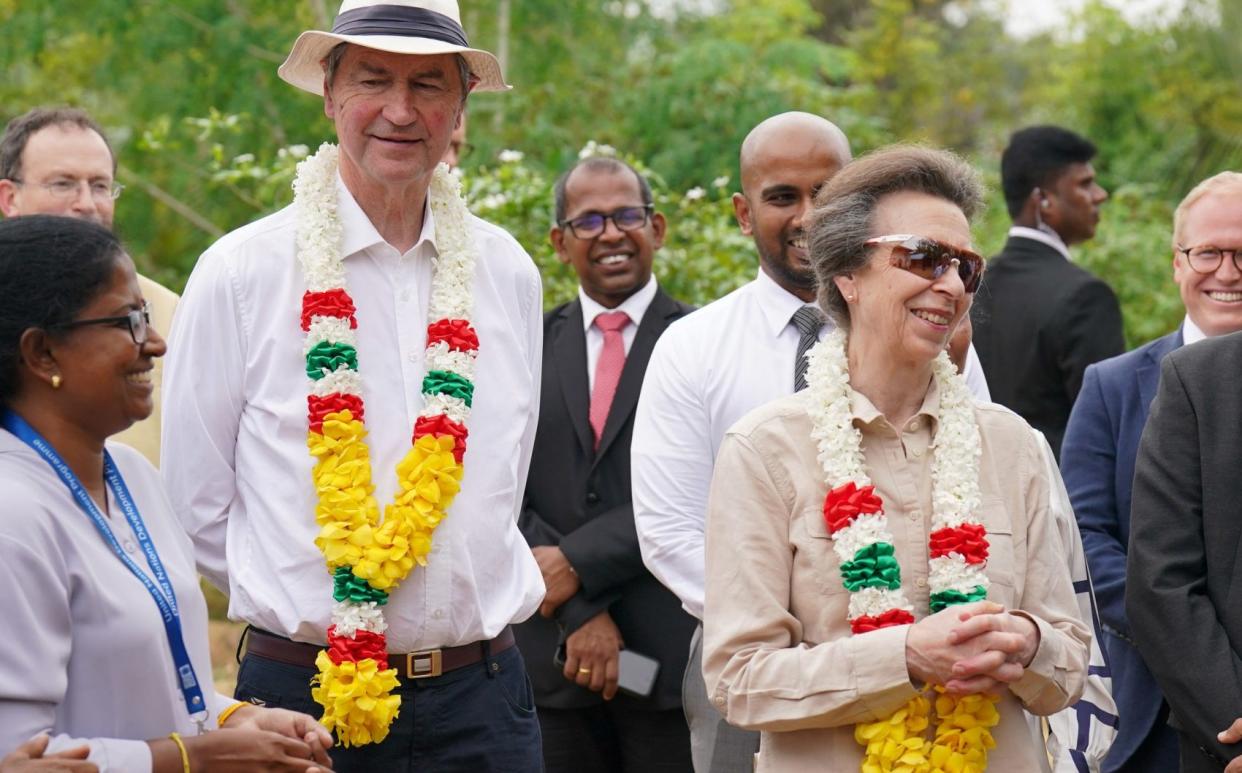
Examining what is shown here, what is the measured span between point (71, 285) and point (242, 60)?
342 inches

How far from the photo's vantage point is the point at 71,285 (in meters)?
3.43

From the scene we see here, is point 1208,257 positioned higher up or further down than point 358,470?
higher up

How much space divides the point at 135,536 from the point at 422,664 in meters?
1.13

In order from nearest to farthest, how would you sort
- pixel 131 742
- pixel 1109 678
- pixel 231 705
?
pixel 131 742 < pixel 231 705 < pixel 1109 678

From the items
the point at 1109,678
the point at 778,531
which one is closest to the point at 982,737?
the point at 778,531

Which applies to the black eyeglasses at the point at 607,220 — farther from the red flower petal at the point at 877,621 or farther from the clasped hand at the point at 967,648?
the clasped hand at the point at 967,648

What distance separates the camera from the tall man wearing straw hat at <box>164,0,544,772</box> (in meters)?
4.39

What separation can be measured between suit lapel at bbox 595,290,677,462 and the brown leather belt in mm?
1753

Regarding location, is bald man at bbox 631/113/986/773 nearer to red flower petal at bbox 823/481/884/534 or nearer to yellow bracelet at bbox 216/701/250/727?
red flower petal at bbox 823/481/884/534

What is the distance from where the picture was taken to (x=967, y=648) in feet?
12.1

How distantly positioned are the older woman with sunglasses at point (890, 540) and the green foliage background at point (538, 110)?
4003 millimetres

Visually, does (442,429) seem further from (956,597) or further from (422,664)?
(956,597)

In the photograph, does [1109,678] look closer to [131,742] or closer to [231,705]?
[231,705]

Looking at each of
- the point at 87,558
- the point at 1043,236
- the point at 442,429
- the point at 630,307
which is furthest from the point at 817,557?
the point at 1043,236
